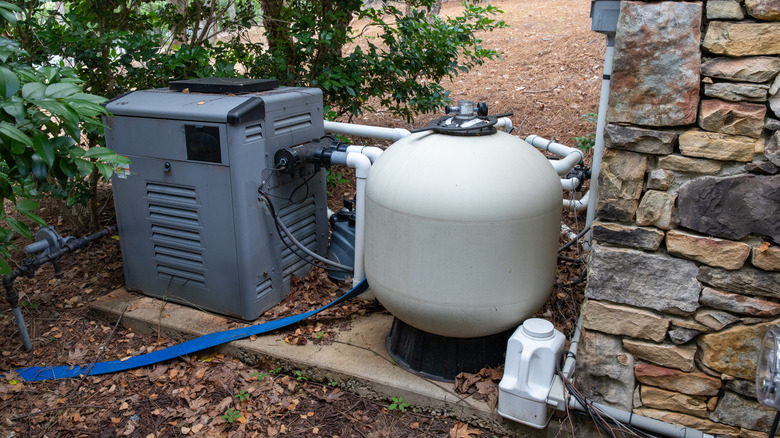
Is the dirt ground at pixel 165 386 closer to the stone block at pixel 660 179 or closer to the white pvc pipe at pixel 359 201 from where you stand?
the white pvc pipe at pixel 359 201

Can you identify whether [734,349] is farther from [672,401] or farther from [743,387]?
[672,401]

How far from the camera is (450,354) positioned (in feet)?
8.93

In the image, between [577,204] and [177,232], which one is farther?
[577,204]

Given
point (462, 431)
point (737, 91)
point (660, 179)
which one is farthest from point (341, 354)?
point (737, 91)

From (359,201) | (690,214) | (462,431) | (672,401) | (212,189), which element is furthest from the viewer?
(359,201)

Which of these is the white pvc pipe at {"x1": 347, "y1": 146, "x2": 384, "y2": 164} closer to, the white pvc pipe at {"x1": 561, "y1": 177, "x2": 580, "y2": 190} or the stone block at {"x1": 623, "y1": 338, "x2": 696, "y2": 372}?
the white pvc pipe at {"x1": 561, "y1": 177, "x2": 580, "y2": 190}

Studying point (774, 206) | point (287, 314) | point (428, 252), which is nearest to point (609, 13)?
point (774, 206)

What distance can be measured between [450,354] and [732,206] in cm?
131

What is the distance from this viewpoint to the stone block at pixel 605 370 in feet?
7.39

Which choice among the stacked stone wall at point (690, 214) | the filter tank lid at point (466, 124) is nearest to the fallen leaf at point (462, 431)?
the stacked stone wall at point (690, 214)

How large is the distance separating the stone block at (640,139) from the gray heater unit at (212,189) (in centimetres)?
171

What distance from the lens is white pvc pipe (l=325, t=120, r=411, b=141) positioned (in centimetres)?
363

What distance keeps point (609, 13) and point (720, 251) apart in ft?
3.96

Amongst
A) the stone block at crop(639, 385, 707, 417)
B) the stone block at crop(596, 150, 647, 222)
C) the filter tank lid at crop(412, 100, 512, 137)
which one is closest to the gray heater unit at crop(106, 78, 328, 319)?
the filter tank lid at crop(412, 100, 512, 137)
